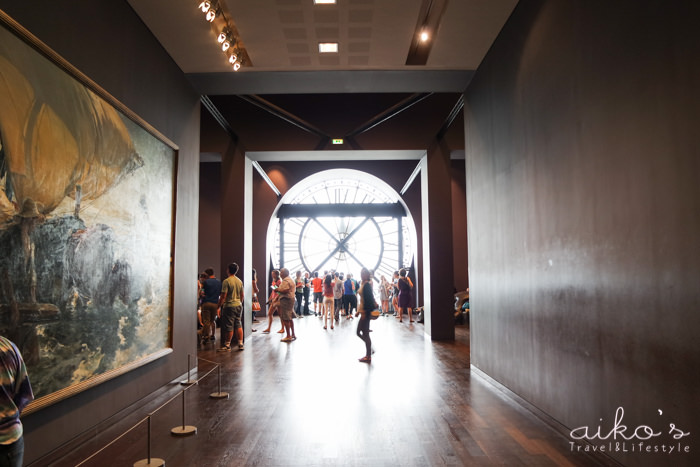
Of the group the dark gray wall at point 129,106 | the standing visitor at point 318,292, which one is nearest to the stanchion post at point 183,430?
the dark gray wall at point 129,106

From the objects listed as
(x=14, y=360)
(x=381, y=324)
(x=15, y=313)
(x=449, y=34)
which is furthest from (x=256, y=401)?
(x=381, y=324)

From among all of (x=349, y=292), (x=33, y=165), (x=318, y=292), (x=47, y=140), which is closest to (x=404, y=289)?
(x=349, y=292)

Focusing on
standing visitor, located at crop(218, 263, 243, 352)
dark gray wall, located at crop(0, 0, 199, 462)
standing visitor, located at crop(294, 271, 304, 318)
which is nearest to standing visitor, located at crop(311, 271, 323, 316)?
standing visitor, located at crop(294, 271, 304, 318)

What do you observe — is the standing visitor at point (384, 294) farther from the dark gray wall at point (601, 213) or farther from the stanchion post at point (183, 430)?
the stanchion post at point (183, 430)

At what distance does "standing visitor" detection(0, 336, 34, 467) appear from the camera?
1.92 m

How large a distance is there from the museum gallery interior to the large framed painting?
2 centimetres

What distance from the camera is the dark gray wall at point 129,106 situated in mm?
3266

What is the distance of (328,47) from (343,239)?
13.0 metres

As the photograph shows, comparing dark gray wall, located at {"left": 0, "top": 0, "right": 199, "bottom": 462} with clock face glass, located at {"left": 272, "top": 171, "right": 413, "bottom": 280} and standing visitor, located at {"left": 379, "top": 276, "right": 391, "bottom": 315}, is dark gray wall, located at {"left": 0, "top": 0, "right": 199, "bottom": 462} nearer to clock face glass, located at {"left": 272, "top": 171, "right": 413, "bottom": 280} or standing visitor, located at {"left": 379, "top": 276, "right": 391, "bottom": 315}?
standing visitor, located at {"left": 379, "top": 276, "right": 391, "bottom": 315}

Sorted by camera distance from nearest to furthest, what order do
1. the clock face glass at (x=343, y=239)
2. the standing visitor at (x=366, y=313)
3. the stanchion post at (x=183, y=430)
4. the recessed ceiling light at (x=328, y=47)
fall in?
the stanchion post at (x=183, y=430)
the recessed ceiling light at (x=328, y=47)
the standing visitor at (x=366, y=313)
the clock face glass at (x=343, y=239)

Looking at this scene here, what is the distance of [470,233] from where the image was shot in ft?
22.1

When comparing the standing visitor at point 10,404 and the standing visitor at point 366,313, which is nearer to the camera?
the standing visitor at point 10,404

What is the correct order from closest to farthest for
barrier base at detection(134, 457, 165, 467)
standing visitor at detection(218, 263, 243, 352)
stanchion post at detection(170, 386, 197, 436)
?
1. barrier base at detection(134, 457, 165, 467)
2. stanchion post at detection(170, 386, 197, 436)
3. standing visitor at detection(218, 263, 243, 352)

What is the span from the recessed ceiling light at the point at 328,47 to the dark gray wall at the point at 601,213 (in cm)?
191
